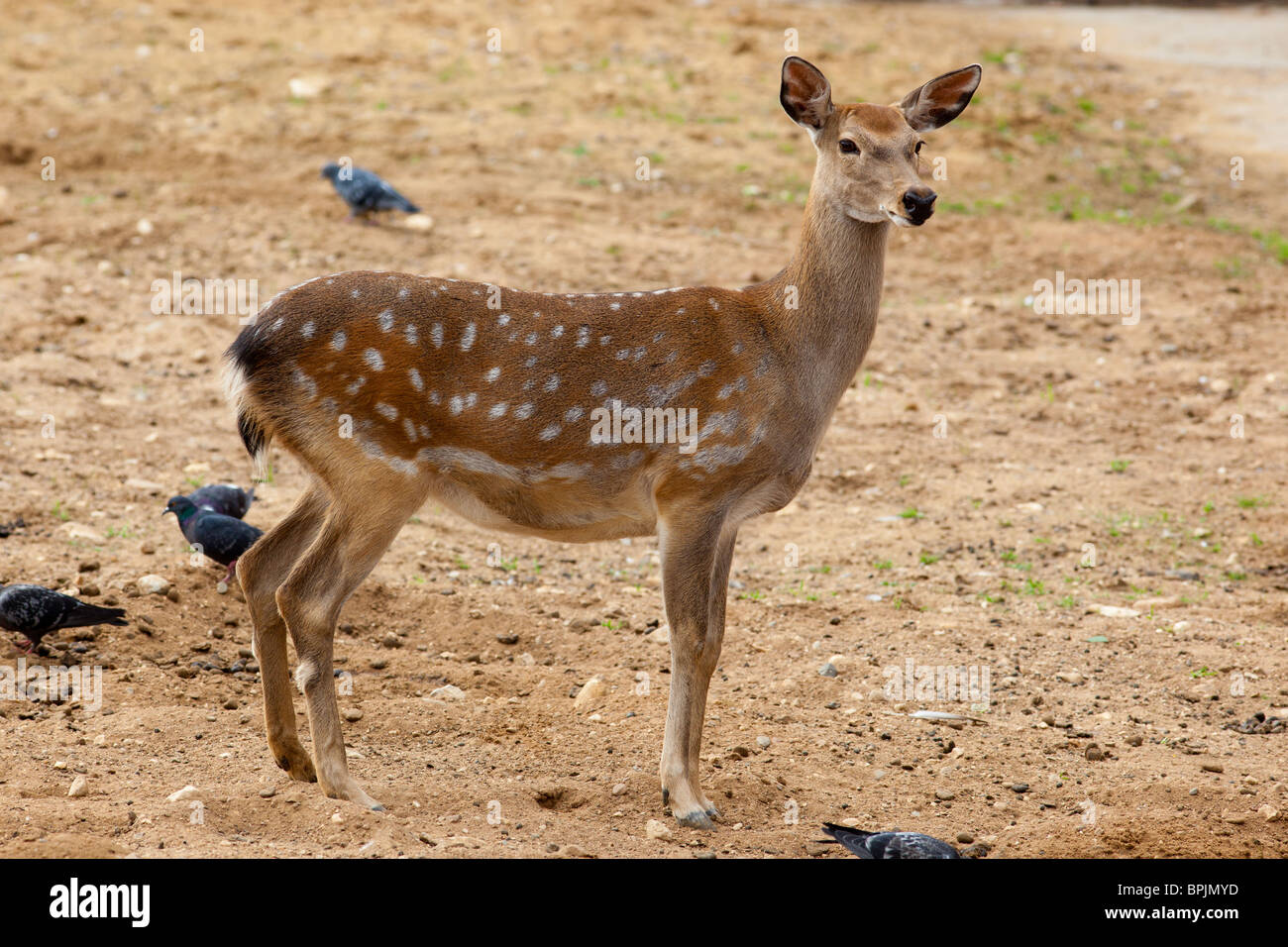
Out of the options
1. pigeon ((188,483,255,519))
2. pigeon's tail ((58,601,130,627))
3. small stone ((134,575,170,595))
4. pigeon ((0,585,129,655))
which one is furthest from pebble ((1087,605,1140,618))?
pigeon ((0,585,129,655))

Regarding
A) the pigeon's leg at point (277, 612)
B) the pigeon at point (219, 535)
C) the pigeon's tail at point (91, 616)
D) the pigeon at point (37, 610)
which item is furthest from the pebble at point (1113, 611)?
the pigeon at point (37, 610)

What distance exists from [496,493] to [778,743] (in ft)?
5.58

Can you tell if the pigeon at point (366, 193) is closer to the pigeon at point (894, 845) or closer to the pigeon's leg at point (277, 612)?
the pigeon's leg at point (277, 612)

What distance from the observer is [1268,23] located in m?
21.0

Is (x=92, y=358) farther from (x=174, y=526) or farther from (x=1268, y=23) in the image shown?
(x=1268, y=23)

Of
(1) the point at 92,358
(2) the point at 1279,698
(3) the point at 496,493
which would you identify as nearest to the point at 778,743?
(3) the point at 496,493

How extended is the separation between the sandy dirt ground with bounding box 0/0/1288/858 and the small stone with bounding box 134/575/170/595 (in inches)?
3.3

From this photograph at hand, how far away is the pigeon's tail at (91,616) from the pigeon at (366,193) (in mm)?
6161

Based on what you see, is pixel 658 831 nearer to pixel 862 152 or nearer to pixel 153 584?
pixel 862 152

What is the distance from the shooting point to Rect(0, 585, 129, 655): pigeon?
6.04 m

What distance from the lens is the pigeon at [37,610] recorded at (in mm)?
6039

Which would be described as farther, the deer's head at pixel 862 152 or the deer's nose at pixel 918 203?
the deer's head at pixel 862 152

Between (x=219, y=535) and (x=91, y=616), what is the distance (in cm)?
90

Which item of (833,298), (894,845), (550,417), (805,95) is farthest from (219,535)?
(894,845)
